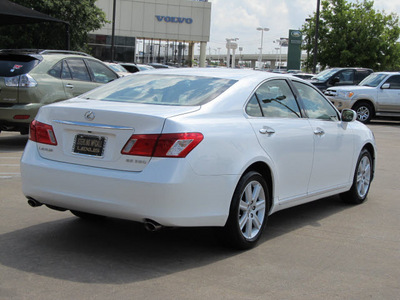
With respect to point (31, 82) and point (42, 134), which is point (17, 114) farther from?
point (42, 134)

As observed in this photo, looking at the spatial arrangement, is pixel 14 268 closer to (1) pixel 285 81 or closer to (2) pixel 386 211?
(1) pixel 285 81

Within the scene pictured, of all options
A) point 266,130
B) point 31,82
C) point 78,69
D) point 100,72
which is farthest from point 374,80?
→ point 266,130

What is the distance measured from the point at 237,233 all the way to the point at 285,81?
191cm

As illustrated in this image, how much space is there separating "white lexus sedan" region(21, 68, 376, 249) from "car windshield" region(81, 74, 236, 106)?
10mm

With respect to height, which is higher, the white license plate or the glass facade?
the glass facade

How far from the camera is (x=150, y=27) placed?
6569 cm

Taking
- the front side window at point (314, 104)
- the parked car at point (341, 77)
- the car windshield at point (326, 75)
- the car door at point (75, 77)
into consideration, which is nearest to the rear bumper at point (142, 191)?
the front side window at point (314, 104)

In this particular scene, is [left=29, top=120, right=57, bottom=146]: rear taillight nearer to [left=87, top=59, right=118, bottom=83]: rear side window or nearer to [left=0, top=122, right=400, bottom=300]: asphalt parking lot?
[left=0, top=122, right=400, bottom=300]: asphalt parking lot

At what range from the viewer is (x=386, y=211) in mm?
7043

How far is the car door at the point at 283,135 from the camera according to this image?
537cm

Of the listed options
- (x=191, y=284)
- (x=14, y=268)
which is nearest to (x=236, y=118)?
(x=191, y=284)

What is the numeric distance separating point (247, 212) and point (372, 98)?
1689 centimetres

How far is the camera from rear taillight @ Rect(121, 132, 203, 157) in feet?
14.5

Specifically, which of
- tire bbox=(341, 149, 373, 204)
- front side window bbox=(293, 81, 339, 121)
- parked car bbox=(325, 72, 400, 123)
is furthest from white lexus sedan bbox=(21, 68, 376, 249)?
parked car bbox=(325, 72, 400, 123)
